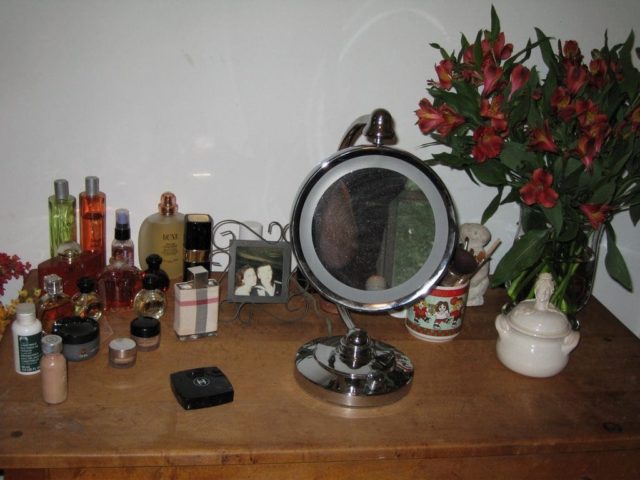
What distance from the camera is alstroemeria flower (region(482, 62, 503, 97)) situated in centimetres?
99

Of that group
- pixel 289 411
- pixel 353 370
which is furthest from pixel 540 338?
pixel 289 411

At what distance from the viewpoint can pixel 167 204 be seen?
3.77 ft

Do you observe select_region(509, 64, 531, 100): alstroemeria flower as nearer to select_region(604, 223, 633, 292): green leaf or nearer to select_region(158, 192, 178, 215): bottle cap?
select_region(604, 223, 633, 292): green leaf

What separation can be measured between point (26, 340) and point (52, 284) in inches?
5.6

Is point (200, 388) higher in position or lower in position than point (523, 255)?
lower

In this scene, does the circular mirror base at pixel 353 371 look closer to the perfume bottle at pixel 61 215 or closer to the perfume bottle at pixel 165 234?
the perfume bottle at pixel 165 234

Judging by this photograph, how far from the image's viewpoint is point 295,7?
111 centimetres

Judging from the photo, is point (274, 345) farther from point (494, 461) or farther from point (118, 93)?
point (118, 93)

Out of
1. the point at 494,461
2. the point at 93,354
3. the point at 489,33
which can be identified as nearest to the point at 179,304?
the point at 93,354

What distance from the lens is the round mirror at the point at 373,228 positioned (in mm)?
872

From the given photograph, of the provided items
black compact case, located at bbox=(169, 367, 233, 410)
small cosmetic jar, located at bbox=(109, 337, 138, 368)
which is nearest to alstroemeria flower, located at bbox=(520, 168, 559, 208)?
black compact case, located at bbox=(169, 367, 233, 410)

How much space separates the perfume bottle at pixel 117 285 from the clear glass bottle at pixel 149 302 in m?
0.03

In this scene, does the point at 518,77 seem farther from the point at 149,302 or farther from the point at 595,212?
the point at 149,302

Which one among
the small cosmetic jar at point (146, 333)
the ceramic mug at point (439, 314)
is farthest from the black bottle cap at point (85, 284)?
the ceramic mug at point (439, 314)
